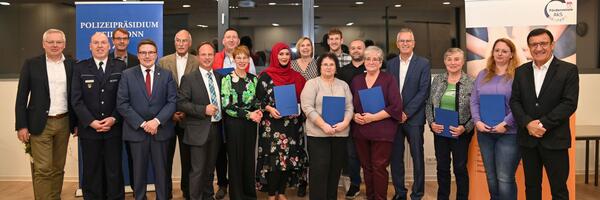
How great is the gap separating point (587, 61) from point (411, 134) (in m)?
2.92

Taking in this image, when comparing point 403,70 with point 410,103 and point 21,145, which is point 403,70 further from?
point 21,145

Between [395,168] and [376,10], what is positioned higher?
[376,10]

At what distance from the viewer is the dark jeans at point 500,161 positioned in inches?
138

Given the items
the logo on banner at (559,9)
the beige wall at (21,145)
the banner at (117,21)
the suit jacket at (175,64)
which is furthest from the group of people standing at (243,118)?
the beige wall at (21,145)

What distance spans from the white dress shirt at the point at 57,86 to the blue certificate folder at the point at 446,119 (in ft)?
9.37

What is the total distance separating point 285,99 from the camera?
3.94 m

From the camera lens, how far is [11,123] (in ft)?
17.9

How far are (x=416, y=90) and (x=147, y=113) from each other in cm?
209

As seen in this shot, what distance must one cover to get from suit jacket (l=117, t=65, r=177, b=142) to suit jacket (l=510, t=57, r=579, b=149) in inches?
97.8

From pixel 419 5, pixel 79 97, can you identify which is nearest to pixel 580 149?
pixel 419 5

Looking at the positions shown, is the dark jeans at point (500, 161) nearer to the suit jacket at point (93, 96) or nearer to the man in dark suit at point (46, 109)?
the suit jacket at point (93, 96)

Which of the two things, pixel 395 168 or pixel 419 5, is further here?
pixel 419 5

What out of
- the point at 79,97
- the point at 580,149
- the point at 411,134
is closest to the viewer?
the point at 79,97

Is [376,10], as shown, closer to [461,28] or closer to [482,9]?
[461,28]
